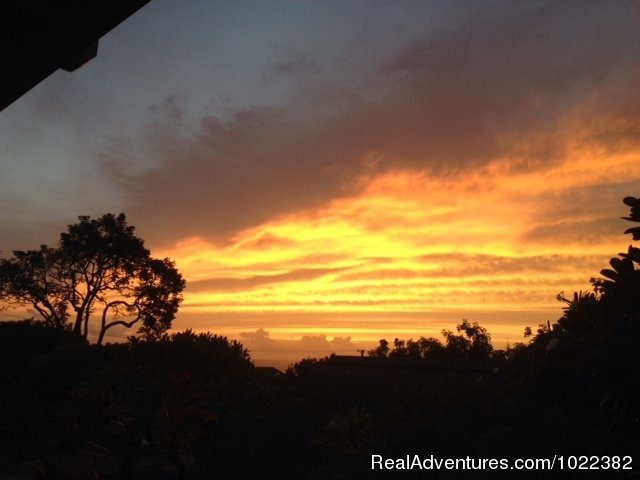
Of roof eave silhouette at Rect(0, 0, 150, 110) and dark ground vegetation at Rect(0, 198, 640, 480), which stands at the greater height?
roof eave silhouette at Rect(0, 0, 150, 110)

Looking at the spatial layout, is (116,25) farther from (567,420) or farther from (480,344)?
(480,344)

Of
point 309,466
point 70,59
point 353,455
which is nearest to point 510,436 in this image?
point 353,455

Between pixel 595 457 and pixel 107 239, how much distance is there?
44215mm

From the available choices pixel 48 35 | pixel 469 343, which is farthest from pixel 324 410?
pixel 469 343

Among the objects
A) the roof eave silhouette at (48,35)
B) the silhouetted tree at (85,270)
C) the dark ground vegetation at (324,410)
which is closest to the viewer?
the roof eave silhouette at (48,35)

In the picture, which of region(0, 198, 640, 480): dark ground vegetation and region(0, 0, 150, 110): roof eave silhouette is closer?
region(0, 0, 150, 110): roof eave silhouette

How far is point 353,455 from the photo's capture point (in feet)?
38.1

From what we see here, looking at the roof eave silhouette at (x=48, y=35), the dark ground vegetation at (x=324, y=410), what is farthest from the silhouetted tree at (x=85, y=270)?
the roof eave silhouette at (x=48, y=35)

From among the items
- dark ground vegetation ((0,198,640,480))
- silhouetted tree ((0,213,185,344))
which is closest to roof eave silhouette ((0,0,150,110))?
dark ground vegetation ((0,198,640,480))

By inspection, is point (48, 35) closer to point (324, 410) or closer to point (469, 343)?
point (324, 410)

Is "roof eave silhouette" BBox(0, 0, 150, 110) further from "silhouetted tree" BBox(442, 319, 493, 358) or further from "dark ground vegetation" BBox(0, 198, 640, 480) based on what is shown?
"silhouetted tree" BBox(442, 319, 493, 358)

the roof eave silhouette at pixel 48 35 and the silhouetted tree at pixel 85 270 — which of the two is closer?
the roof eave silhouette at pixel 48 35

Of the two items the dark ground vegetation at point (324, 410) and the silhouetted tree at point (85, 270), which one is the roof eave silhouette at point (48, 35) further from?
the silhouetted tree at point (85, 270)

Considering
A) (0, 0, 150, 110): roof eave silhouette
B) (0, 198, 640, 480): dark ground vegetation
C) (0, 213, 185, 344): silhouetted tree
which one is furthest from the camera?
(0, 213, 185, 344): silhouetted tree
